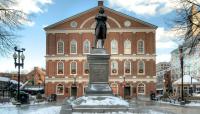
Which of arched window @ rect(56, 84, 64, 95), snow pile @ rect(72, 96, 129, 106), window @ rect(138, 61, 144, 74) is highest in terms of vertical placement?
window @ rect(138, 61, 144, 74)

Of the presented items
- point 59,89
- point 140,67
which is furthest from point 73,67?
point 140,67

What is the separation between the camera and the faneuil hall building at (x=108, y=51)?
77625mm

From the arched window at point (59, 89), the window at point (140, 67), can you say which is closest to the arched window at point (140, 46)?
the window at point (140, 67)

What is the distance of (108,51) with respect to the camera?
7781 centimetres

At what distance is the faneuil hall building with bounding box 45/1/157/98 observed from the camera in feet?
255

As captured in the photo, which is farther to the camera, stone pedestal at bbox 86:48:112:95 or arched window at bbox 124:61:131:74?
arched window at bbox 124:61:131:74

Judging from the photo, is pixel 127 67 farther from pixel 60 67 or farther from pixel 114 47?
pixel 60 67

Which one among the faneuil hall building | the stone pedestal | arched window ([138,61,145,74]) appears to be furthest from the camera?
arched window ([138,61,145,74])

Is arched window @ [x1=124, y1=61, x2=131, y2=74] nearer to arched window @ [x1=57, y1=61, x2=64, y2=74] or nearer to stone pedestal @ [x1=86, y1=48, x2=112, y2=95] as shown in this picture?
arched window @ [x1=57, y1=61, x2=64, y2=74]

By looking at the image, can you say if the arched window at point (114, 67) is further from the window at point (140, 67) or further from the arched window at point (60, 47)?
the arched window at point (60, 47)

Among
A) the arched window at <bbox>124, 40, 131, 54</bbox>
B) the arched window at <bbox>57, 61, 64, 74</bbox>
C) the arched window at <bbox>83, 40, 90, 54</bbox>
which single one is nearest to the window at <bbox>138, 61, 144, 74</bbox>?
Answer: the arched window at <bbox>124, 40, 131, 54</bbox>

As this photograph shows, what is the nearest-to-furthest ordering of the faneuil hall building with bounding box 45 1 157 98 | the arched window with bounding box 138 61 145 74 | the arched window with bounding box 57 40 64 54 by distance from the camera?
the faneuil hall building with bounding box 45 1 157 98 < the arched window with bounding box 138 61 145 74 < the arched window with bounding box 57 40 64 54

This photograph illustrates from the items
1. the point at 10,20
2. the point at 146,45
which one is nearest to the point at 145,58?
the point at 146,45

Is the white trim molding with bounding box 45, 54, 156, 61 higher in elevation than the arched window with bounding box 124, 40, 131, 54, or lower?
lower
